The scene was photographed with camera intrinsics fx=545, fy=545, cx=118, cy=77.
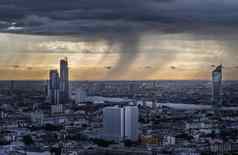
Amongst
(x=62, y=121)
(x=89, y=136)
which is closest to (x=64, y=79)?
(x=62, y=121)

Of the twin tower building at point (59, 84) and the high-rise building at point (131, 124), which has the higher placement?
the twin tower building at point (59, 84)

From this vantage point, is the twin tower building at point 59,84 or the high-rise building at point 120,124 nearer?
the high-rise building at point 120,124

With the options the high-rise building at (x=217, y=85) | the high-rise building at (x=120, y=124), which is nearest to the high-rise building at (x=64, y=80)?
the high-rise building at (x=217, y=85)

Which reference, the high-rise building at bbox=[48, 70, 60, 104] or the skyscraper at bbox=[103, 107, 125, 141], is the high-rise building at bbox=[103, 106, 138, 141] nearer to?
the skyscraper at bbox=[103, 107, 125, 141]

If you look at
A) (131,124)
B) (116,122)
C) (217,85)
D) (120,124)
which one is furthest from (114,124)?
(217,85)

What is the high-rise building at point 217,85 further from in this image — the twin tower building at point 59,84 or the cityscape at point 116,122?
the twin tower building at point 59,84

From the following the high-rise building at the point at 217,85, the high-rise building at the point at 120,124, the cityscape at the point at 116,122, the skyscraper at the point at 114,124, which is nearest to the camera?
the cityscape at the point at 116,122

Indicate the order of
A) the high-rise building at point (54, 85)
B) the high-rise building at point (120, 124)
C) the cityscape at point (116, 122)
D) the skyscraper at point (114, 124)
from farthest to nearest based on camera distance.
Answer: the high-rise building at point (54, 85) < the skyscraper at point (114, 124) < the high-rise building at point (120, 124) < the cityscape at point (116, 122)

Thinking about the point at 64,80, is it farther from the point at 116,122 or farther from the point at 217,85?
the point at 116,122
